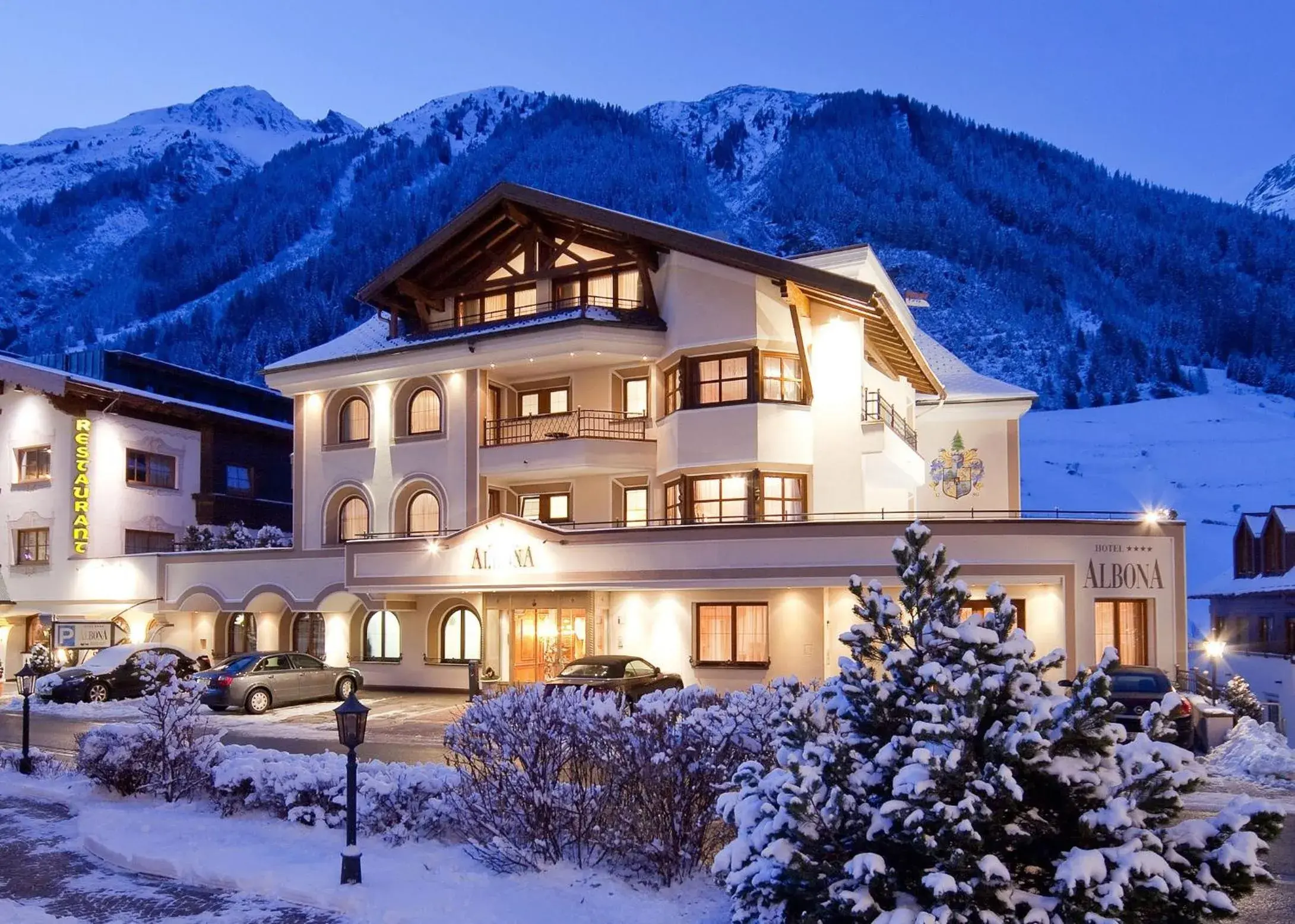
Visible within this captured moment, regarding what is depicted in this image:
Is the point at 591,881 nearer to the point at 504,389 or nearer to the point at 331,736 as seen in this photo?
the point at 331,736

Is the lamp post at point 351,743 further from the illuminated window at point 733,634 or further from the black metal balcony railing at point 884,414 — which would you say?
the black metal balcony railing at point 884,414

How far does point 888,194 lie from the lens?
176 meters

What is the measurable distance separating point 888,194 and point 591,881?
583 feet

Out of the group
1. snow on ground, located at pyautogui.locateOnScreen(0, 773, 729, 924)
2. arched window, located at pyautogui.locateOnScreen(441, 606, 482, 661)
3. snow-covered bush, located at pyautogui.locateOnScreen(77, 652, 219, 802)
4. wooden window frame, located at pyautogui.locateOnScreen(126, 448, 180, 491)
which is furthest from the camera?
wooden window frame, located at pyautogui.locateOnScreen(126, 448, 180, 491)

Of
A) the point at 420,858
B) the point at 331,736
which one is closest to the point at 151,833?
the point at 420,858

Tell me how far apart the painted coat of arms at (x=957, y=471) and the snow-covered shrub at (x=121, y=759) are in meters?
29.5

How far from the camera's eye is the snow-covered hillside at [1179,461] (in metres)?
84.4

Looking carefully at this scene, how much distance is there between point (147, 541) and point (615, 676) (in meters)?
25.1

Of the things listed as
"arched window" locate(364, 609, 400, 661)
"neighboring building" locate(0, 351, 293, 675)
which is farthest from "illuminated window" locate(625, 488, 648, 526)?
"neighboring building" locate(0, 351, 293, 675)

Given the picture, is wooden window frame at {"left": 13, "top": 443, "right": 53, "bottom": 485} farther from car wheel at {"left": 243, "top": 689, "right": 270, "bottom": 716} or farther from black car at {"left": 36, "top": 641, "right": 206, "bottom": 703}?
car wheel at {"left": 243, "top": 689, "right": 270, "bottom": 716}

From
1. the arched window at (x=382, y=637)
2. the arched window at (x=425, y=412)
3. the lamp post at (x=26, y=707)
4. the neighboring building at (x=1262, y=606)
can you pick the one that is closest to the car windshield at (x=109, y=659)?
the arched window at (x=382, y=637)

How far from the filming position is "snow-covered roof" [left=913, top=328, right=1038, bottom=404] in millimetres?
37344

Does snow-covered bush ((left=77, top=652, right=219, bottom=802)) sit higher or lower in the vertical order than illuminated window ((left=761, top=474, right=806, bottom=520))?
Answer: lower

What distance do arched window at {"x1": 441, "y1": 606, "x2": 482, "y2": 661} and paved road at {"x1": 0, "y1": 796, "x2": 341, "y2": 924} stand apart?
19162 millimetres
